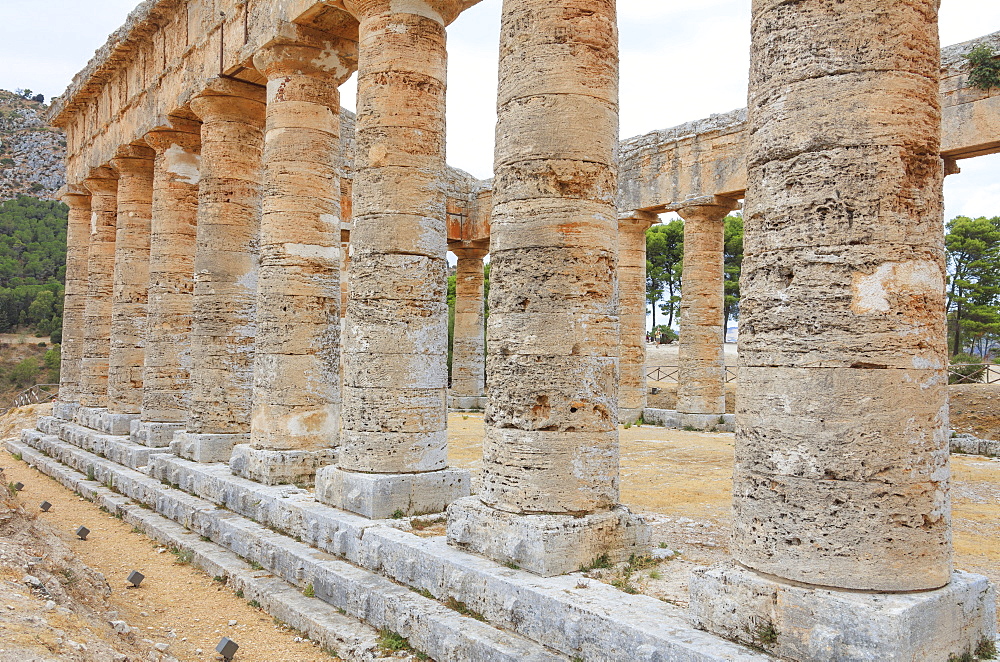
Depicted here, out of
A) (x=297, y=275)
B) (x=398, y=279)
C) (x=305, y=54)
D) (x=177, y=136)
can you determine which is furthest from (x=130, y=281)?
(x=398, y=279)

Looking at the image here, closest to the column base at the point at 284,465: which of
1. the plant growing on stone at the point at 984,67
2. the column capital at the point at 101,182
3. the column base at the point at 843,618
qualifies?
the column base at the point at 843,618

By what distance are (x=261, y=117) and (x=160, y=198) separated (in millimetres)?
3524

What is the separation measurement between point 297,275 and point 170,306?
5610mm

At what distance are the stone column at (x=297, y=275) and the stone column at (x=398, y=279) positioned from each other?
6.11 feet

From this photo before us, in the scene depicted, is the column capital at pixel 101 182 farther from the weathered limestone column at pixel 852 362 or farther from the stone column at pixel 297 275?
the weathered limestone column at pixel 852 362

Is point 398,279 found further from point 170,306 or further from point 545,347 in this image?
point 170,306

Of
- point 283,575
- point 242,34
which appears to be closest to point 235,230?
point 242,34

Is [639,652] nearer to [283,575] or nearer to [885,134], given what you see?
[885,134]

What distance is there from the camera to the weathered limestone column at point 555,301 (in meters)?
6.78

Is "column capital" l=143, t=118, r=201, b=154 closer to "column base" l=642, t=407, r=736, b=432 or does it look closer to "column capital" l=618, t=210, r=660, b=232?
"column capital" l=618, t=210, r=660, b=232

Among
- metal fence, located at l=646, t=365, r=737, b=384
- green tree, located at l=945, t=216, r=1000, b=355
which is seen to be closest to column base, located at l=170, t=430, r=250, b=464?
metal fence, located at l=646, t=365, r=737, b=384

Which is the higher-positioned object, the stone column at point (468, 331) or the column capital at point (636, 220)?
the column capital at point (636, 220)

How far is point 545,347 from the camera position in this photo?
6828 mm

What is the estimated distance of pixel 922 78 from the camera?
4637 millimetres
